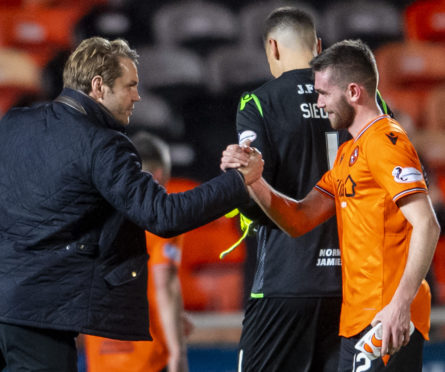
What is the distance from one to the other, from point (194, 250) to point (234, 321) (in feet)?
4.00

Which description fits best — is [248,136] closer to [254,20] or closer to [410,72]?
[254,20]

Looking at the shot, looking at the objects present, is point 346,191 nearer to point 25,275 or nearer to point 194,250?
point 25,275

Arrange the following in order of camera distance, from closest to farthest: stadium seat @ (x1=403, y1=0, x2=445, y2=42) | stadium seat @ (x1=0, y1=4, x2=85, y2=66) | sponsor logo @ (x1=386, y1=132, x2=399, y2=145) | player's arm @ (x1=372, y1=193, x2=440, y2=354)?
player's arm @ (x1=372, y1=193, x2=440, y2=354) → sponsor logo @ (x1=386, y1=132, x2=399, y2=145) → stadium seat @ (x1=0, y1=4, x2=85, y2=66) → stadium seat @ (x1=403, y1=0, x2=445, y2=42)

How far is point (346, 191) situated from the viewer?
2.17 meters

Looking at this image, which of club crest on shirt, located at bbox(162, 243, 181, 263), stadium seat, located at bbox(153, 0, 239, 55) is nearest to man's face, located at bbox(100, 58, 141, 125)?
club crest on shirt, located at bbox(162, 243, 181, 263)

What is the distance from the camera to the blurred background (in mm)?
6250

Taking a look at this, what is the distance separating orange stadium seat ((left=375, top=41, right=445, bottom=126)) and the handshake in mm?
5231

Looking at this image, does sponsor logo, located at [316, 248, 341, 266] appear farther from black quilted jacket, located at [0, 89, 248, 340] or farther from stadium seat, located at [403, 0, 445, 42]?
stadium seat, located at [403, 0, 445, 42]

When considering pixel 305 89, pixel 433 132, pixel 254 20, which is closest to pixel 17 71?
pixel 254 20

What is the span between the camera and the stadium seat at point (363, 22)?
7293 millimetres

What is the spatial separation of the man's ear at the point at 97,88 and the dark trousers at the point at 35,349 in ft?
2.22

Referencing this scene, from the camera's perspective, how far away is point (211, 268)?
6.21 m

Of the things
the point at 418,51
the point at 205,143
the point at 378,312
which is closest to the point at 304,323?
the point at 378,312

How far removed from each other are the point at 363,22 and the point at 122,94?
5495 mm
